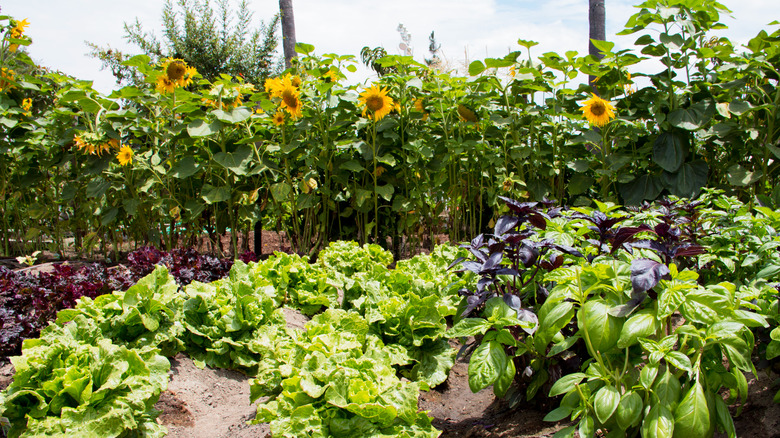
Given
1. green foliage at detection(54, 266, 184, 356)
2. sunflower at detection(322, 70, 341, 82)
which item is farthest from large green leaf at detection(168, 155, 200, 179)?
green foliage at detection(54, 266, 184, 356)

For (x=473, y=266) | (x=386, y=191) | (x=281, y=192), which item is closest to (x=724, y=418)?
(x=473, y=266)

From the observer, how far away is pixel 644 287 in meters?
1.24

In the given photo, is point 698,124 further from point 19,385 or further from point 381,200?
point 19,385

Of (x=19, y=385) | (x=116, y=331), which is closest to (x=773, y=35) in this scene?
(x=116, y=331)

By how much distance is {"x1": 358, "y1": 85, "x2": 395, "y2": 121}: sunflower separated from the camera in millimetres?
3729

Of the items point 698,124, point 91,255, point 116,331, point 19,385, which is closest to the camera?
point 19,385

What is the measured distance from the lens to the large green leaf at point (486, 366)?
1.44 meters

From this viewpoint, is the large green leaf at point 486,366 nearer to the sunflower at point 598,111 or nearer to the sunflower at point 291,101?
the sunflower at point 598,111

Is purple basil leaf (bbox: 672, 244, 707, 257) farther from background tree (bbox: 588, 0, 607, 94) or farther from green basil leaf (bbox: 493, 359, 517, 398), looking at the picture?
background tree (bbox: 588, 0, 607, 94)

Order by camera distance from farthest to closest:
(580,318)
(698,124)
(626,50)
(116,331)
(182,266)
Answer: (626,50)
(698,124)
(182,266)
(116,331)
(580,318)

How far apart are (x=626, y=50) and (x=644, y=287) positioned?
3.09 m

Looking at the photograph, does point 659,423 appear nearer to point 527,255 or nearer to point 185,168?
point 527,255

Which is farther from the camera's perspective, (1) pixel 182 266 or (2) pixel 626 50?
(2) pixel 626 50

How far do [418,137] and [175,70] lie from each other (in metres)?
1.93
